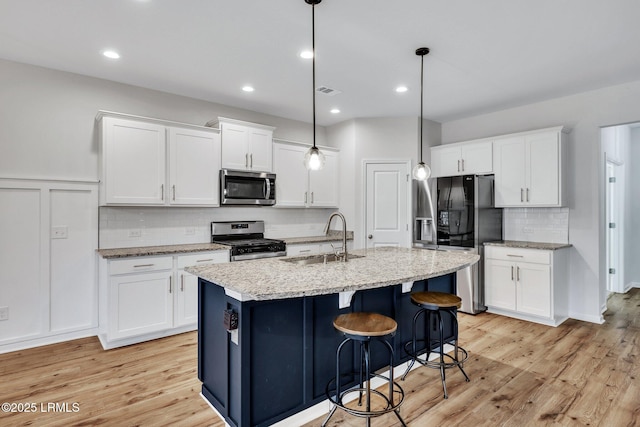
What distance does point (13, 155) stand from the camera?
10.9ft

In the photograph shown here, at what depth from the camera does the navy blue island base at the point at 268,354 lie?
1939mm

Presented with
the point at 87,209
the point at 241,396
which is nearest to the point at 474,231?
the point at 241,396

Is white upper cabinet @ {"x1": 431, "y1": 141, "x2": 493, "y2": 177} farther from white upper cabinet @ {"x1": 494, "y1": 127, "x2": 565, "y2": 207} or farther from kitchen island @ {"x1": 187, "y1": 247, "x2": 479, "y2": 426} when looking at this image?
kitchen island @ {"x1": 187, "y1": 247, "x2": 479, "y2": 426}

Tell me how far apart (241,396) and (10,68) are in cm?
372

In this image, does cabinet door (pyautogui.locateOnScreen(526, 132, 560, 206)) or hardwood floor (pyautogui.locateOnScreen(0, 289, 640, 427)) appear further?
cabinet door (pyautogui.locateOnScreen(526, 132, 560, 206))

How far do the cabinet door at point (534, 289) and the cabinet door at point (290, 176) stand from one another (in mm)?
2946

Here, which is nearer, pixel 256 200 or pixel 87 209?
pixel 87 209

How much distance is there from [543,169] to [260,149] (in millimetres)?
3481

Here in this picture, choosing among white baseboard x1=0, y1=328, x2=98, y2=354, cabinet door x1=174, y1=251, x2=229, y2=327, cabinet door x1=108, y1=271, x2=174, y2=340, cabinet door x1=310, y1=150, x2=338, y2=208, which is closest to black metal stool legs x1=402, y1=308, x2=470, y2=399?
cabinet door x1=174, y1=251, x2=229, y2=327

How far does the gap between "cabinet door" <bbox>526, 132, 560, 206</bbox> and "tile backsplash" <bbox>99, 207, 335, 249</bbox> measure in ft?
10.4

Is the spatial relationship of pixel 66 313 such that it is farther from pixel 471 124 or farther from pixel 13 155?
pixel 471 124

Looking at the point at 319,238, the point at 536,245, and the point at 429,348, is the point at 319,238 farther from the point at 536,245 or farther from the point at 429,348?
the point at 536,245

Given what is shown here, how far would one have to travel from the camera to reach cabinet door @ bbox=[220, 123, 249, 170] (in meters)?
4.27

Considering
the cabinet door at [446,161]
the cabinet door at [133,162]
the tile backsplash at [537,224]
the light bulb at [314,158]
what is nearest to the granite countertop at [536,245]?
the tile backsplash at [537,224]
